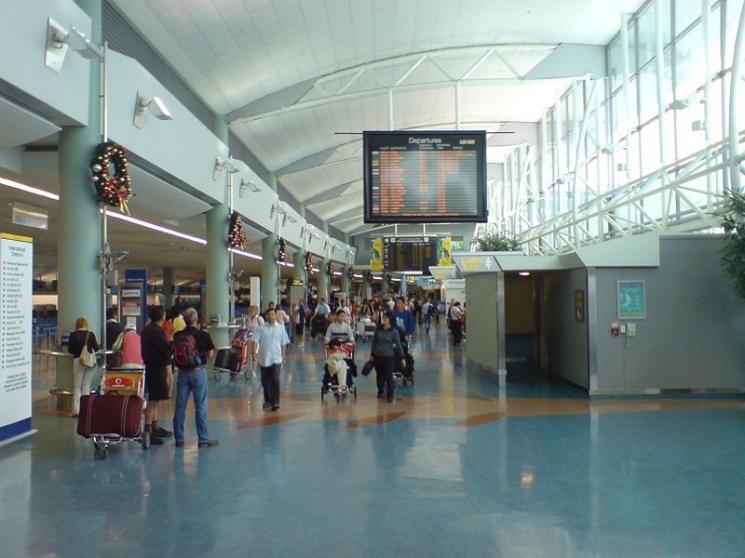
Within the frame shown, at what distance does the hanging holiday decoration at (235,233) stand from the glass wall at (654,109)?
9067 mm

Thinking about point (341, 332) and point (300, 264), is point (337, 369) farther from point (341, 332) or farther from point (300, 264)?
point (300, 264)

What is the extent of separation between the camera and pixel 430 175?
13.5 m

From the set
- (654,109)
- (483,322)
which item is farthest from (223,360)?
(654,109)

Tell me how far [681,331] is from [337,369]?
5.55 meters

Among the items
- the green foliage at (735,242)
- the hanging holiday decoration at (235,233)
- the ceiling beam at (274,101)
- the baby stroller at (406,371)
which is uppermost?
the ceiling beam at (274,101)

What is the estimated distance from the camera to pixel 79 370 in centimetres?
917

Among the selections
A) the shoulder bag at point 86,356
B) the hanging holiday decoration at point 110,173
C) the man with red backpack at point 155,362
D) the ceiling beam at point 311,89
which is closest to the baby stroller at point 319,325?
the ceiling beam at point 311,89

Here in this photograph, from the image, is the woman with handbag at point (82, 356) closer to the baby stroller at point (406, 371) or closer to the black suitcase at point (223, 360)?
the black suitcase at point (223, 360)

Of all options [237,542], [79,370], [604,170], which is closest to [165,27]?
[79,370]

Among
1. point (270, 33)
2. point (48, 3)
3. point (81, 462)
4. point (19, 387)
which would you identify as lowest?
point (81, 462)

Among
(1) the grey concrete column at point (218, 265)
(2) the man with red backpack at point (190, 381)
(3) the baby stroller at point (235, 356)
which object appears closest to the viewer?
(2) the man with red backpack at point (190, 381)

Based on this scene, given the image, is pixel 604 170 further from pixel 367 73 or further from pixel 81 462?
pixel 81 462

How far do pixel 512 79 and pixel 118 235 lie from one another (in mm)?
12183

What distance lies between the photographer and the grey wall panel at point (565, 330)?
11336mm
